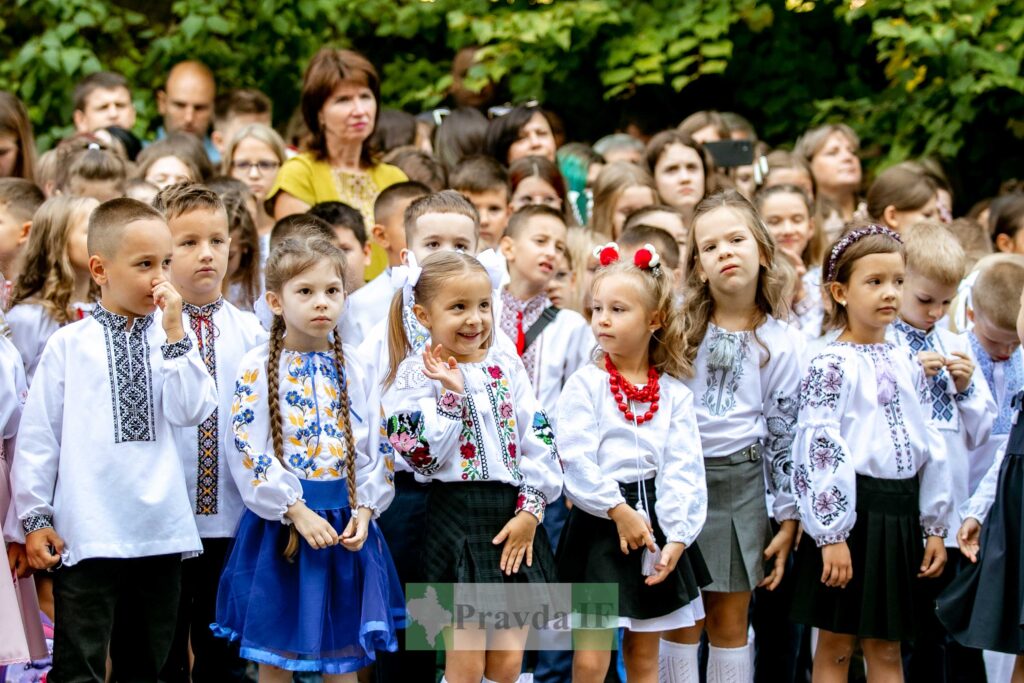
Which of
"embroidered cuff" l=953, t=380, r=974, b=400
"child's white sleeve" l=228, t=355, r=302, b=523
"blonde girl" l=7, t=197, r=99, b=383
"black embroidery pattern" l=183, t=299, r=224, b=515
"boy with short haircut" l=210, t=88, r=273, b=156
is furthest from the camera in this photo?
"boy with short haircut" l=210, t=88, r=273, b=156

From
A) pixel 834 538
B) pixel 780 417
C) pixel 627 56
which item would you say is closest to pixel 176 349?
pixel 780 417

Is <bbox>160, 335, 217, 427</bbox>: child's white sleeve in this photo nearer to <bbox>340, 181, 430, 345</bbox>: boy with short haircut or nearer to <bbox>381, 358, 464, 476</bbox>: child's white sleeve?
<bbox>381, 358, 464, 476</bbox>: child's white sleeve

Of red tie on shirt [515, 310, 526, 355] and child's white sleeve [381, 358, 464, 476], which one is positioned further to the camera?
red tie on shirt [515, 310, 526, 355]

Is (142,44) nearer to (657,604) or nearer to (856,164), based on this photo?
(856,164)

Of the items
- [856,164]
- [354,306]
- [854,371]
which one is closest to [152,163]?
[354,306]

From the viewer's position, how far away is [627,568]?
4168mm

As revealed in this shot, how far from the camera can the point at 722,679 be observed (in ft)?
14.5

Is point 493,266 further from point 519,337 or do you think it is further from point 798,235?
point 798,235

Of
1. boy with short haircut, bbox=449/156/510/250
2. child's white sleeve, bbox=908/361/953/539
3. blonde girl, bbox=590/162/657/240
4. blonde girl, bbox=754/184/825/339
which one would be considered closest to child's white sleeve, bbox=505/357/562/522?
child's white sleeve, bbox=908/361/953/539

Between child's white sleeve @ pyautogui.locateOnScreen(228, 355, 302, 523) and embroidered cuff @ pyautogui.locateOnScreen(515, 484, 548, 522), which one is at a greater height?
child's white sleeve @ pyautogui.locateOnScreen(228, 355, 302, 523)

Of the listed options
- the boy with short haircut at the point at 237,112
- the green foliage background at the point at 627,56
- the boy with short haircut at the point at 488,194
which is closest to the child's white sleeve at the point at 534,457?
the boy with short haircut at the point at 488,194

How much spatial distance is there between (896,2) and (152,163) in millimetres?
4178

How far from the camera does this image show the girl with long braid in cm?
392

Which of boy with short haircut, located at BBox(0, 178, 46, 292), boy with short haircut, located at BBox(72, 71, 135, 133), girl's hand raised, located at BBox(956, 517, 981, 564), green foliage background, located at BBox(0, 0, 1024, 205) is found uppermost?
green foliage background, located at BBox(0, 0, 1024, 205)
